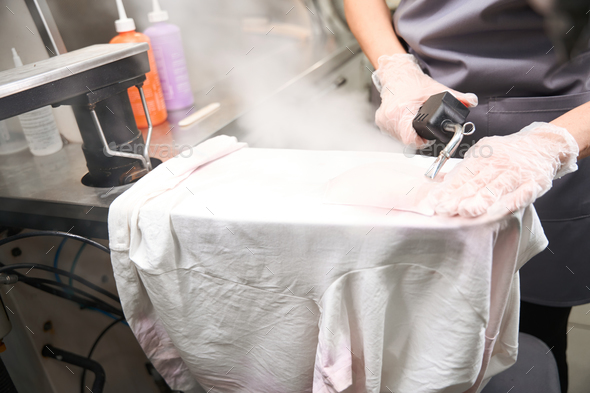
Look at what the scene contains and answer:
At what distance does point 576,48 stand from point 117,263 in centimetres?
106

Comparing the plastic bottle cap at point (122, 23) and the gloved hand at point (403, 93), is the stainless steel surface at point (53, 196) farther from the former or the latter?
the gloved hand at point (403, 93)

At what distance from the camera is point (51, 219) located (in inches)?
34.6

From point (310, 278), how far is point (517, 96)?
0.71 meters

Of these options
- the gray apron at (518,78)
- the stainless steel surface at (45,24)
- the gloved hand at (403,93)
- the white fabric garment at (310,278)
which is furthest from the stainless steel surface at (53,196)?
the gray apron at (518,78)

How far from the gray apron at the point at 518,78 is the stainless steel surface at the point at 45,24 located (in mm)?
931

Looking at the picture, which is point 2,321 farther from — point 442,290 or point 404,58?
point 404,58

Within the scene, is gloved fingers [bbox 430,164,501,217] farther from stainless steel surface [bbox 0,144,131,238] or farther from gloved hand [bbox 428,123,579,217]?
stainless steel surface [bbox 0,144,131,238]

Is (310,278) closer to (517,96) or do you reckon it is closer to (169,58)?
(517,96)

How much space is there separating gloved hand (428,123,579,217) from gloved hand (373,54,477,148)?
0.57 ft

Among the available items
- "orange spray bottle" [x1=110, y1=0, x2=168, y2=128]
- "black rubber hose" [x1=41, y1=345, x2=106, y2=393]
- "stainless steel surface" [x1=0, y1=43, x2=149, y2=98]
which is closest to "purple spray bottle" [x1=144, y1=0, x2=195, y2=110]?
"orange spray bottle" [x1=110, y1=0, x2=168, y2=128]

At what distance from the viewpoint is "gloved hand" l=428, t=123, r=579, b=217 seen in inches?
21.5

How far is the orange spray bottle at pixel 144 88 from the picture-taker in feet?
3.54

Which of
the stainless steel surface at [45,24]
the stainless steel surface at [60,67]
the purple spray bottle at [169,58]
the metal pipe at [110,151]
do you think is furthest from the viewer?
the purple spray bottle at [169,58]

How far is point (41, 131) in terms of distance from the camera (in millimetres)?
1085
